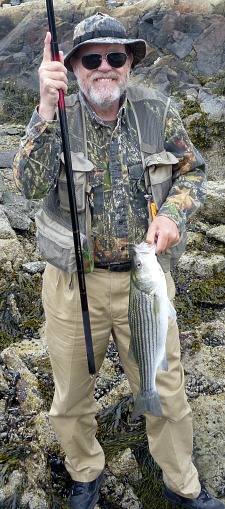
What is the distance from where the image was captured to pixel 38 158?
10.2 ft

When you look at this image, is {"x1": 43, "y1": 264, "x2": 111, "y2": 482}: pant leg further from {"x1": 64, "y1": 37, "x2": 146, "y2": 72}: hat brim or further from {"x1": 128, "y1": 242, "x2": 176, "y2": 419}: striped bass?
{"x1": 64, "y1": 37, "x2": 146, "y2": 72}: hat brim

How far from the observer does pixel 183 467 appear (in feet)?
11.8

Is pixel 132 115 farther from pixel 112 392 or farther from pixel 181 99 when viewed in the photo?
pixel 181 99

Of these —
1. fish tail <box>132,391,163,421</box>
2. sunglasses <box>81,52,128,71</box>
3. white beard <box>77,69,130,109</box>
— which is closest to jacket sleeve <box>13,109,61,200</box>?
white beard <box>77,69,130,109</box>

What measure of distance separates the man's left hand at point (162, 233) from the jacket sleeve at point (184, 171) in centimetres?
26

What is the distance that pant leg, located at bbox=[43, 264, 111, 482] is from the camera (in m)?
3.46

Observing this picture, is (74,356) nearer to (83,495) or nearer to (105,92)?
(83,495)

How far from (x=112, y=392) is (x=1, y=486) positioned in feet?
4.05

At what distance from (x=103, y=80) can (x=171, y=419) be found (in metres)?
2.14

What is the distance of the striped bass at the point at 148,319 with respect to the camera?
281 cm

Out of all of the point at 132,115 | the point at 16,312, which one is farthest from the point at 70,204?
the point at 16,312

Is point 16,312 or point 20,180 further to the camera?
point 16,312

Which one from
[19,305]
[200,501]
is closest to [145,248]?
[200,501]

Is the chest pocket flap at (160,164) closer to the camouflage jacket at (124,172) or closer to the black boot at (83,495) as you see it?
the camouflage jacket at (124,172)
